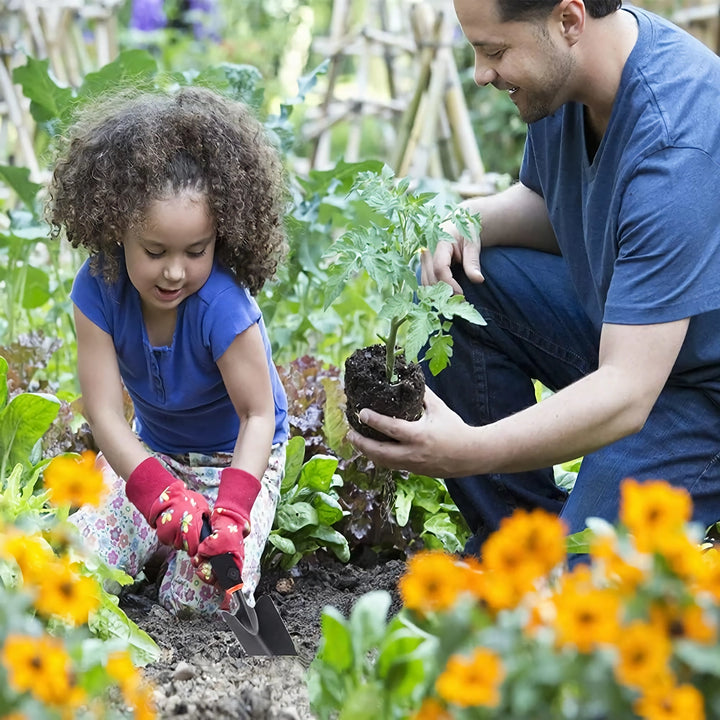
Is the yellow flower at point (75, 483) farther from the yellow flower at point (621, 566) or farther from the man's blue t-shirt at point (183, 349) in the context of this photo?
the man's blue t-shirt at point (183, 349)

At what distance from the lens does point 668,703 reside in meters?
0.98

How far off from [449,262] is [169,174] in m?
0.68

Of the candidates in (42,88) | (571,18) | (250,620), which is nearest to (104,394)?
(250,620)

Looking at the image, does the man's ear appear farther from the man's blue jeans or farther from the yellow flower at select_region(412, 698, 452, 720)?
the yellow flower at select_region(412, 698, 452, 720)

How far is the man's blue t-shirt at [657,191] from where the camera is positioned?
1.87 meters

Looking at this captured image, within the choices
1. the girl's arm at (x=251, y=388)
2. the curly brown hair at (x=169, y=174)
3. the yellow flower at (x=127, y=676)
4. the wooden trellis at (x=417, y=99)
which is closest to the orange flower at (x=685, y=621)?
the yellow flower at (x=127, y=676)

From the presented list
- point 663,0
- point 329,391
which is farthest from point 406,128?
point 663,0

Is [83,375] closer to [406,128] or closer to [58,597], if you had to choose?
[58,597]

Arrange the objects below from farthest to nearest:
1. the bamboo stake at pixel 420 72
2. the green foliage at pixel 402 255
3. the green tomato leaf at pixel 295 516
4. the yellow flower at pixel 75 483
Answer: the bamboo stake at pixel 420 72
the green tomato leaf at pixel 295 516
the green foliage at pixel 402 255
the yellow flower at pixel 75 483

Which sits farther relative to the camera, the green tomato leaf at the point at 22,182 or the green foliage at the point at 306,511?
the green tomato leaf at the point at 22,182

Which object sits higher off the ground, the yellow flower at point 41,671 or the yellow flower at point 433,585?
the yellow flower at point 41,671

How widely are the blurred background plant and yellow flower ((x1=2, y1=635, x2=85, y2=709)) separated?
1.12 feet

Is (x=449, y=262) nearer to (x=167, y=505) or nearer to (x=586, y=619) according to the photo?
(x=167, y=505)

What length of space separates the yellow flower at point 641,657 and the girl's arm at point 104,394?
133cm
